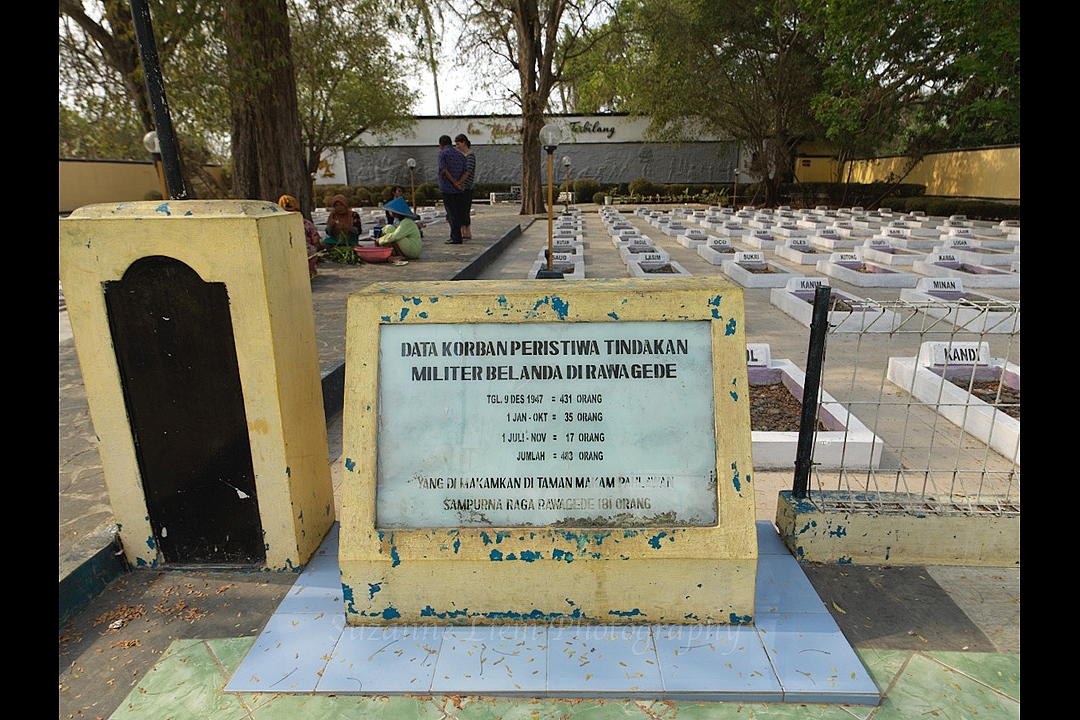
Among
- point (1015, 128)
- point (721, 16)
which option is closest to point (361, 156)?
point (721, 16)

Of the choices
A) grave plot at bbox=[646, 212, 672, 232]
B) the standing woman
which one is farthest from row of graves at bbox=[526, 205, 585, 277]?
grave plot at bbox=[646, 212, 672, 232]

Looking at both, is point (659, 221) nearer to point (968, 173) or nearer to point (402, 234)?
point (402, 234)

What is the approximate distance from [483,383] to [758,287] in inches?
324

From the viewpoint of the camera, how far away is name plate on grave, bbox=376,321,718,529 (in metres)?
2.22

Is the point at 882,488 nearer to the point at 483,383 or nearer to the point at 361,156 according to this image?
the point at 483,383

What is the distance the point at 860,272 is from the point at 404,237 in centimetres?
799

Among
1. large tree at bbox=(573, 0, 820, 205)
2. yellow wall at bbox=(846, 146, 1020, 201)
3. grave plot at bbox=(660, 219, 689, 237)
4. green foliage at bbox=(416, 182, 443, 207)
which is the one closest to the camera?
grave plot at bbox=(660, 219, 689, 237)

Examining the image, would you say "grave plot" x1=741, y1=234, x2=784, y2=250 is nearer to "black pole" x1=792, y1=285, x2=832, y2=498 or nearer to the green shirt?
the green shirt

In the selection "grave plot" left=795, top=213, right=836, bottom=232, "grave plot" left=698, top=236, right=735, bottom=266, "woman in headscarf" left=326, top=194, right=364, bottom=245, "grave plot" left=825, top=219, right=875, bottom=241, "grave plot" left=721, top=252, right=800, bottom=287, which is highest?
"woman in headscarf" left=326, top=194, right=364, bottom=245

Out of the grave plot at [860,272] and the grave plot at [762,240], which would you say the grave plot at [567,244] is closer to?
the grave plot at [762,240]

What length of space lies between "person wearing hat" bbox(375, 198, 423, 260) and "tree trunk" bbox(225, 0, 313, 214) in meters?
1.52

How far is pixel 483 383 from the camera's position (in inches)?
88.4

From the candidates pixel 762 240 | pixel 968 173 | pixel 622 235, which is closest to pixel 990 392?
pixel 762 240

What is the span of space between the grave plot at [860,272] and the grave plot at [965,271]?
500 millimetres
